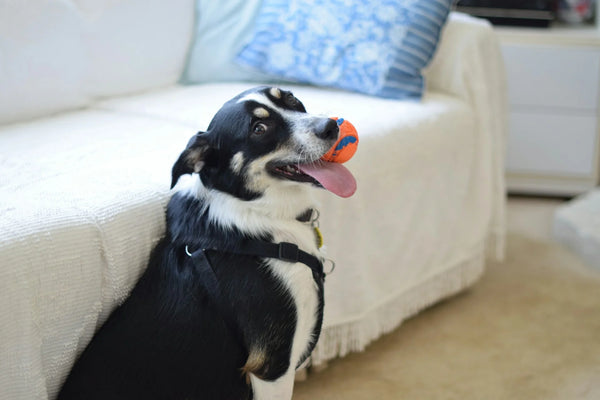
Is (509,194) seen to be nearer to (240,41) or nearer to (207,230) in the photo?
(240,41)

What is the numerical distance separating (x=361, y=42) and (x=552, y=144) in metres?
1.25

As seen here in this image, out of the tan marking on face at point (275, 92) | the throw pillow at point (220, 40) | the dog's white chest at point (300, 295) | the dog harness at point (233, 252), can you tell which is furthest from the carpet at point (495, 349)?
the throw pillow at point (220, 40)

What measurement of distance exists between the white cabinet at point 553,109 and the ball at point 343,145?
5.59ft

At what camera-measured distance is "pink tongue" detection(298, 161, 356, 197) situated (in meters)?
1.31

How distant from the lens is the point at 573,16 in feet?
10.2

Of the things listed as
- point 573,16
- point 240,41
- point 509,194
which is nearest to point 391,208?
point 240,41

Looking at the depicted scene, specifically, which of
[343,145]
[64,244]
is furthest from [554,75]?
[64,244]

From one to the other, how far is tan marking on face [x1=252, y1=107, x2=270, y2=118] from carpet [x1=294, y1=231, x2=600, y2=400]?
0.80 metres

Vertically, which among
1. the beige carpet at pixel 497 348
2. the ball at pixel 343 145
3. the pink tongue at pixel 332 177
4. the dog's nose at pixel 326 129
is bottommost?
the beige carpet at pixel 497 348

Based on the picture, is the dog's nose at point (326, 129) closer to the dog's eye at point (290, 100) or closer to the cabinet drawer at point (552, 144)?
the dog's eye at point (290, 100)

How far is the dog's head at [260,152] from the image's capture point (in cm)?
130

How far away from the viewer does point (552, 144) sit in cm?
297

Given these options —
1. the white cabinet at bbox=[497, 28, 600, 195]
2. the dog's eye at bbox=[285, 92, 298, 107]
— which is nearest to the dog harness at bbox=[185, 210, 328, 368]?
the dog's eye at bbox=[285, 92, 298, 107]

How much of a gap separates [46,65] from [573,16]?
7.49 ft
